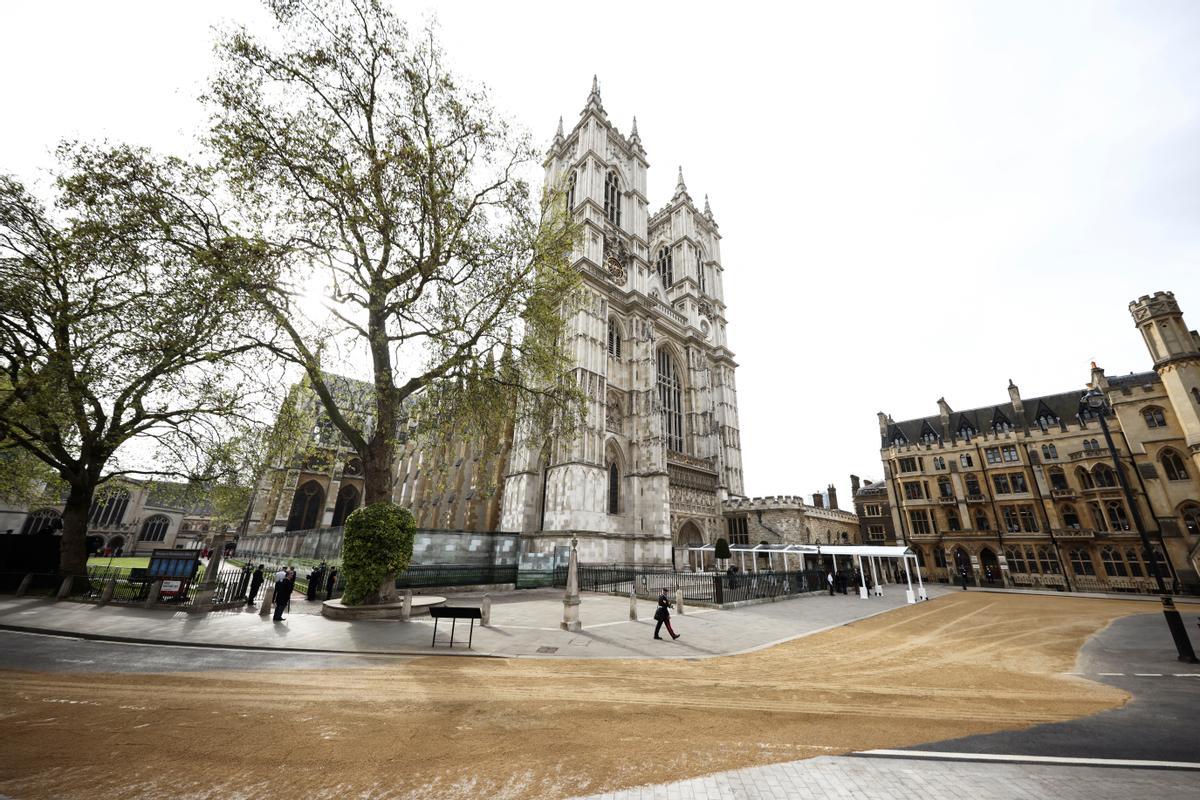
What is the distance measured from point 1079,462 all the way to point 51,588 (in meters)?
50.8

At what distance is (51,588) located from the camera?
13.9 metres

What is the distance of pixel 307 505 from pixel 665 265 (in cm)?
4529

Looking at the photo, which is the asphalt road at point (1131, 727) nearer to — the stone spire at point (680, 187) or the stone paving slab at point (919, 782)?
the stone paving slab at point (919, 782)

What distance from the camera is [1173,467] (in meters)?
23.8

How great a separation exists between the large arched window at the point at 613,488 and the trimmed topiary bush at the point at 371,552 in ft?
57.8

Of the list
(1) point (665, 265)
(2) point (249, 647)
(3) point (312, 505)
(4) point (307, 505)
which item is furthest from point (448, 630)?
(3) point (312, 505)

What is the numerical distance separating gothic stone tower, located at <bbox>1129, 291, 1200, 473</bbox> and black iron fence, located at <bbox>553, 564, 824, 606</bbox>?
20.4m

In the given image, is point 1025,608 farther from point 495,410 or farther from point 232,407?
point 232,407

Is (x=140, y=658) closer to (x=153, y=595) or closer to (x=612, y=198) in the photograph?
(x=153, y=595)

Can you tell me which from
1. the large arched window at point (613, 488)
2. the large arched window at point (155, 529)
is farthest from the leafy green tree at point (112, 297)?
the large arched window at point (155, 529)

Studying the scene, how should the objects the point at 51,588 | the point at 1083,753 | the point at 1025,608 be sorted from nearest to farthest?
the point at 1083,753
the point at 51,588
the point at 1025,608

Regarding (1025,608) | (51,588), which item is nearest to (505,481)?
(51,588)

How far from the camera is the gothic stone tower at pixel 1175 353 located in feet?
71.7

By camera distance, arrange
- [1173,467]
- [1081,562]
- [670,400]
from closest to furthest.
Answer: [1173,467]
[1081,562]
[670,400]
